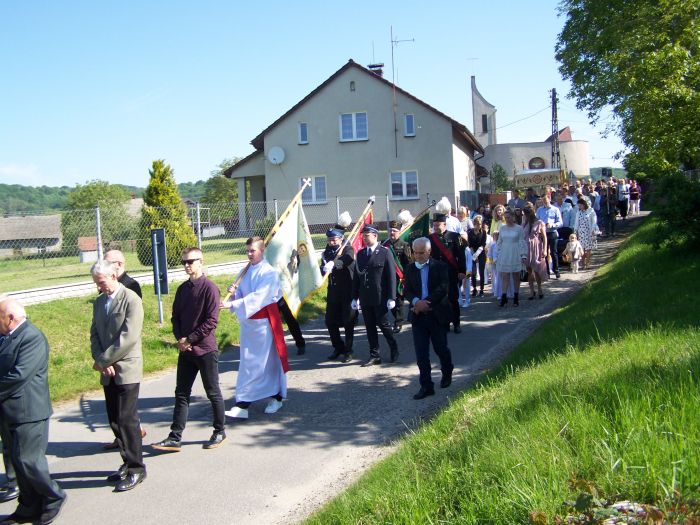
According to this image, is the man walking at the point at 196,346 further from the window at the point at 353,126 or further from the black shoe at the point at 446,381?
the window at the point at 353,126

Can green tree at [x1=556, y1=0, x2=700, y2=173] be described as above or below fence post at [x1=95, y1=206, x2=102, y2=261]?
above

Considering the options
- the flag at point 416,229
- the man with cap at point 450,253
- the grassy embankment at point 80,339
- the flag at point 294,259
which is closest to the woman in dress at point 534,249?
the flag at point 416,229

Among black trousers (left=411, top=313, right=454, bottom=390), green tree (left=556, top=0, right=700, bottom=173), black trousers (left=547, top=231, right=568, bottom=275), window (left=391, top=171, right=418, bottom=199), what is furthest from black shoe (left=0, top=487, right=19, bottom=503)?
window (left=391, top=171, right=418, bottom=199)

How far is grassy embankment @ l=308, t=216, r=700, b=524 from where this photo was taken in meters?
3.72

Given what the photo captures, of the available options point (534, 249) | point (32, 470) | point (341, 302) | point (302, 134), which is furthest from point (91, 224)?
point (302, 134)

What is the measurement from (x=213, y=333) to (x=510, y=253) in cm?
770

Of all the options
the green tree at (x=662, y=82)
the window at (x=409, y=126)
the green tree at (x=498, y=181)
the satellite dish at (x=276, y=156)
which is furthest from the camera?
the green tree at (x=498, y=181)

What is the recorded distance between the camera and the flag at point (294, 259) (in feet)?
34.1

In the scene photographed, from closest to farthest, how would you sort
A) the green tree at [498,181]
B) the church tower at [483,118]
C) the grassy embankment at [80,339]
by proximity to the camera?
the grassy embankment at [80,339], the green tree at [498,181], the church tower at [483,118]

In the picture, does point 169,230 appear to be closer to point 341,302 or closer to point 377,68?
point 341,302

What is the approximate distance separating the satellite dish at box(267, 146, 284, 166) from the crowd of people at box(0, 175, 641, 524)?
934 inches

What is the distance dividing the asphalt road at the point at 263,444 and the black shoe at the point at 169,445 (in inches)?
2.3

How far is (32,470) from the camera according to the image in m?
5.21

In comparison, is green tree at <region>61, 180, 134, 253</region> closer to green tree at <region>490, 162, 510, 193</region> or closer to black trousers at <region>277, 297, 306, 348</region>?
black trousers at <region>277, 297, 306, 348</region>
